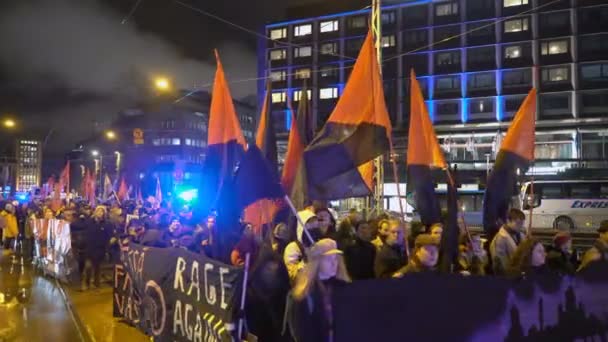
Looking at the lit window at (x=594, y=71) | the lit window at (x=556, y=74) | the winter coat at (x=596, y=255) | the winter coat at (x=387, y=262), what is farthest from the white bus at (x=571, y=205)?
the lit window at (x=556, y=74)

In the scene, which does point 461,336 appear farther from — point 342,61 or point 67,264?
point 342,61

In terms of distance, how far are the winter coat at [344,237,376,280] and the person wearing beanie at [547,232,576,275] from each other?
205cm

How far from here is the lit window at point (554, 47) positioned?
57312 mm

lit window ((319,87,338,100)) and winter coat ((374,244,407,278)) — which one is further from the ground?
lit window ((319,87,338,100))

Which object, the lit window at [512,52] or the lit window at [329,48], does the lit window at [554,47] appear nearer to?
the lit window at [512,52]

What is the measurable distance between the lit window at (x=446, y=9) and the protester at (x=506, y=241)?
6013 cm

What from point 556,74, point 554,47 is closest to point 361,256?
point 556,74

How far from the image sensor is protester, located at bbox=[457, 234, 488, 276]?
6.68 metres

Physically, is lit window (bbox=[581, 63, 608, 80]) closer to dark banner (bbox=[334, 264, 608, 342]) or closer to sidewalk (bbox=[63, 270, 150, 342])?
sidewalk (bbox=[63, 270, 150, 342])

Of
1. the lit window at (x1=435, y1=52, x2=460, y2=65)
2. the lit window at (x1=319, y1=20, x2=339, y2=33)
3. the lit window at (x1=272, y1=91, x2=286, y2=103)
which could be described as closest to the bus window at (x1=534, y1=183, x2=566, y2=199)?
the lit window at (x1=435, y1=52, x2=460, y2=65)

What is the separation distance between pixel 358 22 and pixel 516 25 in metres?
18.3

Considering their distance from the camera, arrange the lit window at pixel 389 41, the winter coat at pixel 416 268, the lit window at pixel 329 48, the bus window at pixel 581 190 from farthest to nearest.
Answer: the lit window at pixel 329 48 → the lit window at pixel 389 41 → the bus window at pixel 581 190 → the winter coat at pixel 416 268

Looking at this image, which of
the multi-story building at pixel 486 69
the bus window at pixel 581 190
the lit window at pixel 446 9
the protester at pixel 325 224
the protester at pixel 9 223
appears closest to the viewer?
the protester at pixel 325 224

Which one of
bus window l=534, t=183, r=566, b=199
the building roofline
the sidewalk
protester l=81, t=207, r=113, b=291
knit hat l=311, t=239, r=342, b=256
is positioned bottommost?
the sidewalk
